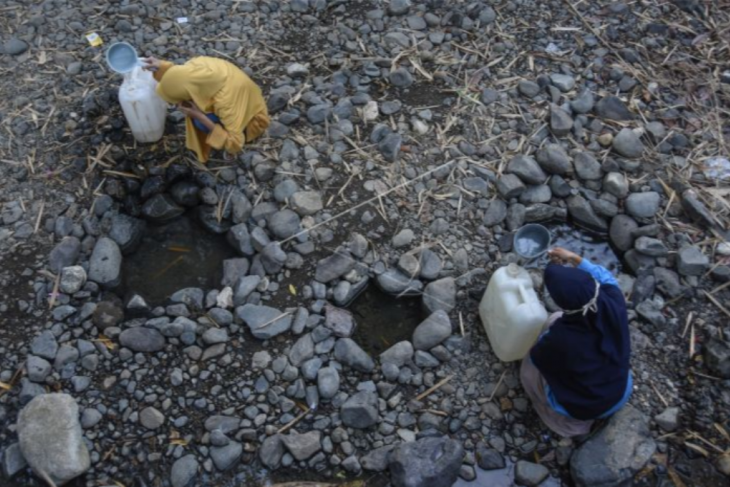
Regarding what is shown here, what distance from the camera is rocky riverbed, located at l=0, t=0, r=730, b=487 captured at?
3.31m

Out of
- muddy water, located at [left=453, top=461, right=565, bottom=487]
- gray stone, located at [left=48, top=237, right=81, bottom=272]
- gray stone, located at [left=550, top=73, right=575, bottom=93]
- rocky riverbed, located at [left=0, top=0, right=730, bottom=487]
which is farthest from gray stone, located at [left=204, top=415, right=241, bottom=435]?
gray stone, located at [left=550, top=73, right=575, bottom=93]

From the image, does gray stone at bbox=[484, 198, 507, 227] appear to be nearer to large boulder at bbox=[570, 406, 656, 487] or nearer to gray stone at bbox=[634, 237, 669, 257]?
gray stone at bbox=[634, 237, 669, 257]

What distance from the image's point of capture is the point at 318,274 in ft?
12.5

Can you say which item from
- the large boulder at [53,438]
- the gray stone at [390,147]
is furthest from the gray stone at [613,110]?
the large boulder at [53,438]

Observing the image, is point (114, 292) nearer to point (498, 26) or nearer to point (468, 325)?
point (468, 325)

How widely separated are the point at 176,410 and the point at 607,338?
2.05m

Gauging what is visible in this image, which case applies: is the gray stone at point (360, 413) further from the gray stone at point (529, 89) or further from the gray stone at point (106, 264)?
the gray stone at point (529, 89)

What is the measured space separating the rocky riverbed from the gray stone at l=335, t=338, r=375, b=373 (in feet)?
0.03

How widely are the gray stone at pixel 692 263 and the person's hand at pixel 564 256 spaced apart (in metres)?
0.74

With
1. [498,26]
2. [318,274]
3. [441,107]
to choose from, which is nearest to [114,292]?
[318,274]

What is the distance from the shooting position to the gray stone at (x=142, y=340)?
354 cm

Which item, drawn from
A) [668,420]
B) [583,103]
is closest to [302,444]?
[668,420]

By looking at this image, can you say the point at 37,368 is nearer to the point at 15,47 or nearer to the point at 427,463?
the point at 427,463

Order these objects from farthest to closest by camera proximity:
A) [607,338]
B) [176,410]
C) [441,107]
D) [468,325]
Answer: [441,107]
[468,325]
[176,410]
[607,338]
